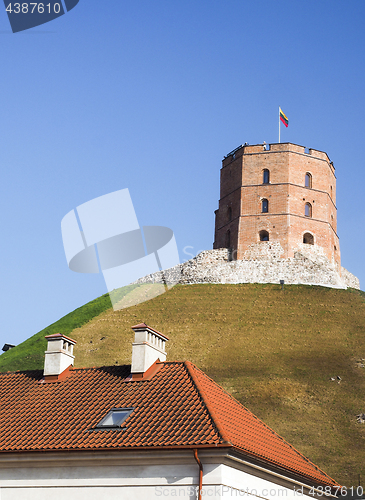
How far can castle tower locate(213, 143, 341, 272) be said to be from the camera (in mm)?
68438

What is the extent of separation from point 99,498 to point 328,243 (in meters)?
57.1

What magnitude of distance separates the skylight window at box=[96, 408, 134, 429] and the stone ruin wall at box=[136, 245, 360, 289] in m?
48.1

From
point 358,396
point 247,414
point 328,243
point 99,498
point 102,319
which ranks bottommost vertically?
point 99,498

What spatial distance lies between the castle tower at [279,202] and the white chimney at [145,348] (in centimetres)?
4783

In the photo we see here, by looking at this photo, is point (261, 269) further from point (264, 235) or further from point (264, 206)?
point (264, 206)

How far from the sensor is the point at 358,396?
127 feet

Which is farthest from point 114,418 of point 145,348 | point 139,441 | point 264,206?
point 264,206

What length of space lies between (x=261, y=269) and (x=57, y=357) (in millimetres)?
47616

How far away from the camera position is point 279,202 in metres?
69.4

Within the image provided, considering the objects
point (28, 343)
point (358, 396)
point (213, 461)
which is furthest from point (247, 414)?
point (28, 343)

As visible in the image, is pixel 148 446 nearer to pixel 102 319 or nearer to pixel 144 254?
pixel 144 254

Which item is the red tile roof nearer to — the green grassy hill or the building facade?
the building facade
